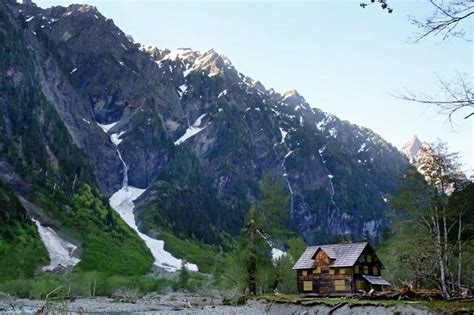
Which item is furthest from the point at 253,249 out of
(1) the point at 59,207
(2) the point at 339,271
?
(1) the point at 59,207

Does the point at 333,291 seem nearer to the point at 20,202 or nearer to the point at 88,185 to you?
the point at 20,202

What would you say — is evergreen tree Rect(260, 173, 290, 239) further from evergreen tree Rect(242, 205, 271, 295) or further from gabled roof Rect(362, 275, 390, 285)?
gabled roof Rect(362, 275, 390, 285)

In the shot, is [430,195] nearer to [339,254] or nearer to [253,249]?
[339,254]

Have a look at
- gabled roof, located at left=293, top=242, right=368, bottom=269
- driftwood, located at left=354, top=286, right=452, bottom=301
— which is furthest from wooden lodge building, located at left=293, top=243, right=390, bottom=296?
driftwood, located at left=354, top=286, right=452, bottom=301

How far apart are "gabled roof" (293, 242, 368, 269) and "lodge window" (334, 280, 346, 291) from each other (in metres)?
1.70

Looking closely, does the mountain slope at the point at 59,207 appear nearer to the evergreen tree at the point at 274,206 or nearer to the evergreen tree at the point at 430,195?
the evergreen tree at the point at 274,206

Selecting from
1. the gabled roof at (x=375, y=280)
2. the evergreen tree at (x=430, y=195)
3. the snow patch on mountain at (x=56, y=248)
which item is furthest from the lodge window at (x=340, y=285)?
the snow patch on mountain at (x=56, y=248)

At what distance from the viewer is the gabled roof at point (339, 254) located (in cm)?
5591

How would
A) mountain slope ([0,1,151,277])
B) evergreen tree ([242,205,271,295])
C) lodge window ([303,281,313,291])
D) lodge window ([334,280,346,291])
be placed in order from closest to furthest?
lodge window ([334,280,346,291]), lodge window ([303,281,313,291]), evergreen tree ([242,205,271,295]), mountain slope ([0,1,151,277])

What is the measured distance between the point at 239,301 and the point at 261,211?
12086mm

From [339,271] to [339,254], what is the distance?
7.12 ft

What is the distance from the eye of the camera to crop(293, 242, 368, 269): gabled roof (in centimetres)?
5591

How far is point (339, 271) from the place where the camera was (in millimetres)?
56062

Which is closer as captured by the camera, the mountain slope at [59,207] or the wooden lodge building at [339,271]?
the wooden lodge building at [339,271]
